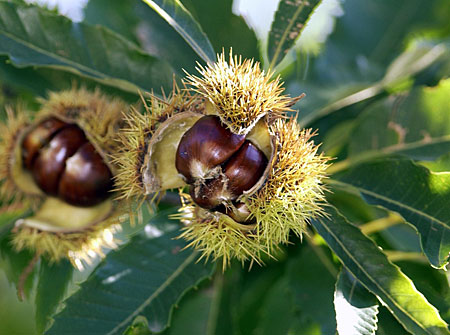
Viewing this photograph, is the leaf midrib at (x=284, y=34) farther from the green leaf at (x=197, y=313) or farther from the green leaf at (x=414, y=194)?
the green leaf at (x=197, y=313)

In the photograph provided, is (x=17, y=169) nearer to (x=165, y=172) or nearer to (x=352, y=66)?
(x=165, y=172)

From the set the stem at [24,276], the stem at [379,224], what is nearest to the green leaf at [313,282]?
the stem at [379,224]

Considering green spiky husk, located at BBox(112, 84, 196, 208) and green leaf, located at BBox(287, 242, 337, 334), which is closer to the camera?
green spiky husk, located at BBox(112, 84, 196, 208)

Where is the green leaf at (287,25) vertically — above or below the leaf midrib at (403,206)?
above

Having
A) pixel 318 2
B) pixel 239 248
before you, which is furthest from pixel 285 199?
pixel 318 2

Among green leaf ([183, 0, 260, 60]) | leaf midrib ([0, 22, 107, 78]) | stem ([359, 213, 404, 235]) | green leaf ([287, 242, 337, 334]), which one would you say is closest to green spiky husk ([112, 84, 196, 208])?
leaf midrib ([0, 22, 107, 78])

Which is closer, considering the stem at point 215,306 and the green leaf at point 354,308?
the green leaf at point 354,308

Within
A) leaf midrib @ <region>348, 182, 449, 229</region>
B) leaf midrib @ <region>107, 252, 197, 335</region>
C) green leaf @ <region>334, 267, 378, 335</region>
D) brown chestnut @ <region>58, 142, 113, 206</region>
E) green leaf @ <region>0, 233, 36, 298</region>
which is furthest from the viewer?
green leaf @ <region>0, 233, 36, 298</region>

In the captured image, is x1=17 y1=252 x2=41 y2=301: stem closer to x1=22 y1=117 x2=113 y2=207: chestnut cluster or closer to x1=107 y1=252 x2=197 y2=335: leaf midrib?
x1=22 y1=117 x2=113 y2=207: chestnut cluster
